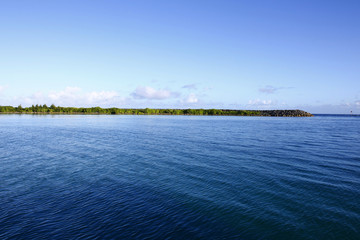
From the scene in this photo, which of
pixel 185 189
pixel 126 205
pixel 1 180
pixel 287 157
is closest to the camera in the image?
pixel 126 205

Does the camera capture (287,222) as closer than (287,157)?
Yes

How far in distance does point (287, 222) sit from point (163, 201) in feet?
29.9

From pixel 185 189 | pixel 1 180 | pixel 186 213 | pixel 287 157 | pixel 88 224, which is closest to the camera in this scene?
pixel 88 224

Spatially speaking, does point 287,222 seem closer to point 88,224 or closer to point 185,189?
point 185,189

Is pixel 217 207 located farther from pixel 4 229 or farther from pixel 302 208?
pixel 4 229

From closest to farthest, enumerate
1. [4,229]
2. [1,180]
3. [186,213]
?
[4,229] < [186,213] < [1,180]

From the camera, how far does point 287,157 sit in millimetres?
32906

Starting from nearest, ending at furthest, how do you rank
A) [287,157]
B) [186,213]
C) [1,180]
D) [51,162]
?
[186,213]
[1,180]
[51,162]
[287,157]

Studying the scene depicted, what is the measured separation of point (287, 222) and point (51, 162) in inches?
1131

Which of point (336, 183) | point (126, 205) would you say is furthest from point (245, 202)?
point (336, 183)

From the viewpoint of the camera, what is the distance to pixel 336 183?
842 inches

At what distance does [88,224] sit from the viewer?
13.7 meters

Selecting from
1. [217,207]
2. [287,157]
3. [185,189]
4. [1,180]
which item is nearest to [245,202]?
[217,207]

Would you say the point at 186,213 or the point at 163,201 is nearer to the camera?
the point at 186,213
